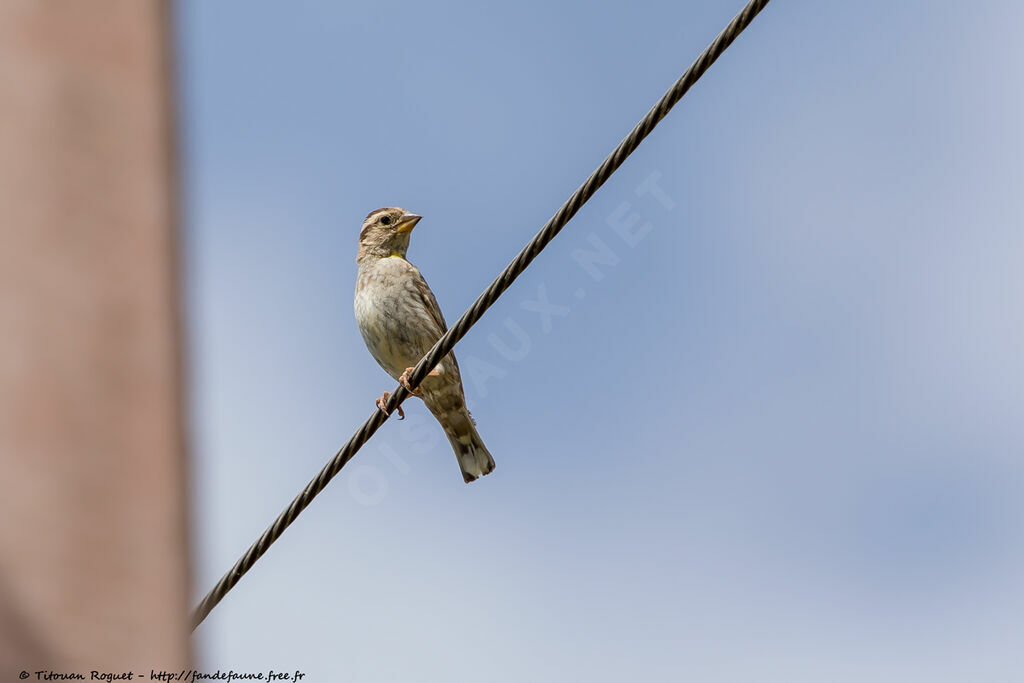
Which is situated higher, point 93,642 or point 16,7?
point 16,7

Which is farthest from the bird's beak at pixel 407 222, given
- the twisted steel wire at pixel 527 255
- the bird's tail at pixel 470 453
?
the twisted steel wire at pixel 527 255

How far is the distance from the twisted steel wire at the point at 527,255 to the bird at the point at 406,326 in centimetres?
470

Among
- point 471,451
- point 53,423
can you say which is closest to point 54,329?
point 53,423

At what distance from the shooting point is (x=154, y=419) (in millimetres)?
1556

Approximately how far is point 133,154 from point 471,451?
379 inches

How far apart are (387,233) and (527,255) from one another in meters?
6.18

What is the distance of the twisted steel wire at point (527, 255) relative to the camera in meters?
4.90

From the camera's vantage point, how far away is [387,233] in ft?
37.8

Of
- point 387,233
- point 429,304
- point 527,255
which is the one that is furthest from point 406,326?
point 527,255

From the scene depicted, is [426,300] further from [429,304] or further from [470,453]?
[470,453]

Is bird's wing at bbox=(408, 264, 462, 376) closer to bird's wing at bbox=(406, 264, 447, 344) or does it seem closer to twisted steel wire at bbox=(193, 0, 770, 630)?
bird's wing at bbox=(406, 264, 447, 344)

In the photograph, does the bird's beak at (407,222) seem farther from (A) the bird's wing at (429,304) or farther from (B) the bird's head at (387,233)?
(A) the bird's wing at (429,304)

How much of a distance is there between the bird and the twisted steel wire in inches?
185

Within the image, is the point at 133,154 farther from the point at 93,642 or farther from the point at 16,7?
the point at 93,642
